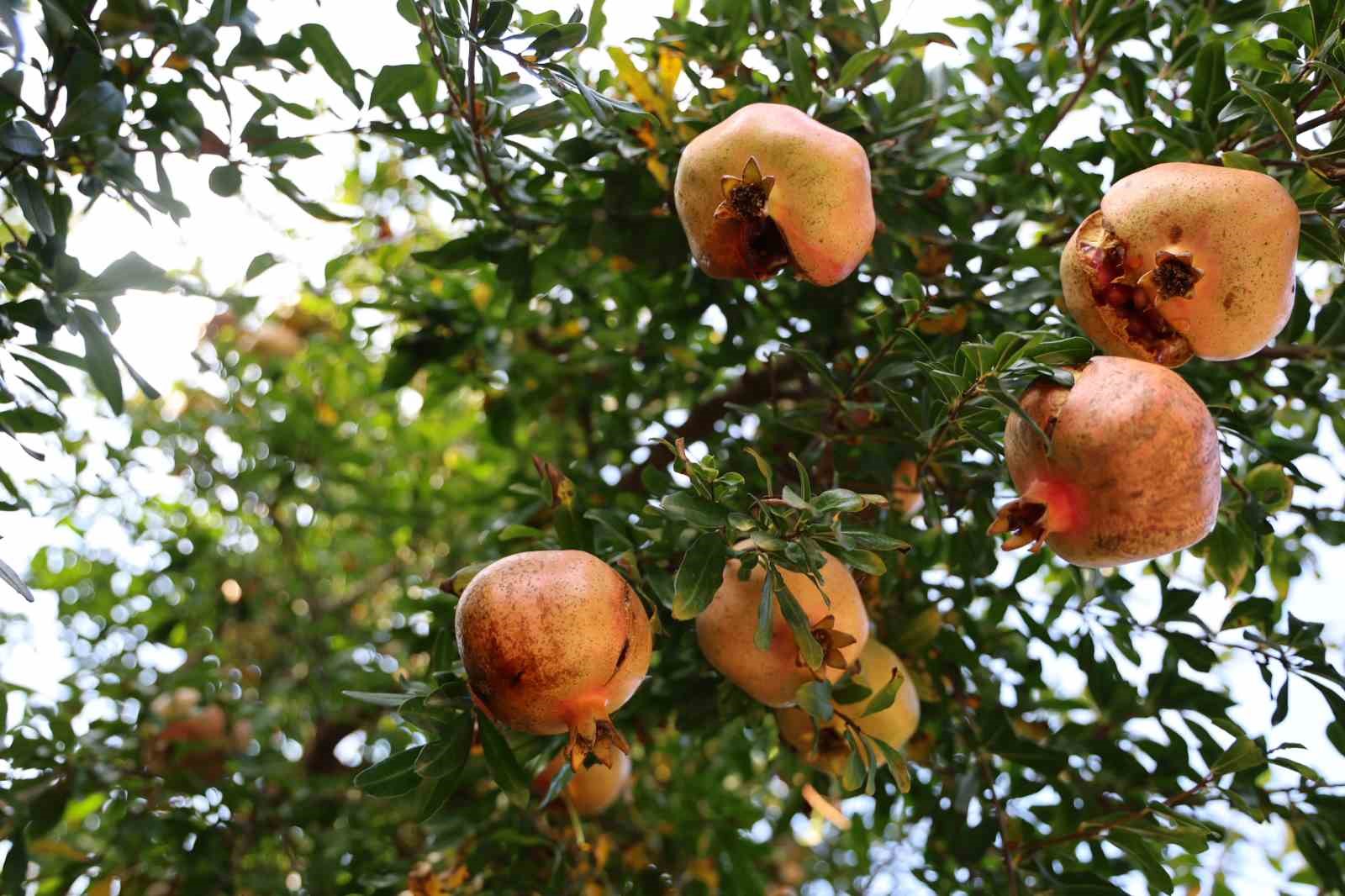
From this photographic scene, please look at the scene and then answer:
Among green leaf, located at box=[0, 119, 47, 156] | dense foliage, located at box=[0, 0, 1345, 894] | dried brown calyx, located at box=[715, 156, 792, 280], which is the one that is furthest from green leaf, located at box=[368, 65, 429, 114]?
dried brown calyx, located at box=[715, 156, 792, 280]

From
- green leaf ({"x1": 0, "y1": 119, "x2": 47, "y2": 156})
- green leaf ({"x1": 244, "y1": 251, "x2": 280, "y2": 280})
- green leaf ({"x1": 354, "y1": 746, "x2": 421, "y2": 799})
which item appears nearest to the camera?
green leaf ({"x1": 354, "y1": 746, "x2": 421, "y2": 799})

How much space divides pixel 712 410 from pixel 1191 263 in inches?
53.5

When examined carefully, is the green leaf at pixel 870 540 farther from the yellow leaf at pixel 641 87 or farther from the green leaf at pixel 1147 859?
the yellow leaf at pixel 641 87

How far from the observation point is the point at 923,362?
1395 millimetres

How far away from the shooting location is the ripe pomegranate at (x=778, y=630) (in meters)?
1.44

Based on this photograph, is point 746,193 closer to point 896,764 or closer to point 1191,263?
point 1191,263

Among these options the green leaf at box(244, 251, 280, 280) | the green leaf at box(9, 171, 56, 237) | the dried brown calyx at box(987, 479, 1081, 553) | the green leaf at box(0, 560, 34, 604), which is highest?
the green leaf at box(9, 171, 56, 237)

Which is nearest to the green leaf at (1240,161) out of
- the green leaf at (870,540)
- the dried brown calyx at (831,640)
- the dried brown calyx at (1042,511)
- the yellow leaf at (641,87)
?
the dried brown calyx at (1042,511)

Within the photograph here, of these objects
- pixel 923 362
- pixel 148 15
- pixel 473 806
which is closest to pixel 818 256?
pixel 923 362

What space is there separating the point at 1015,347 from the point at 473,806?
149 centimetres

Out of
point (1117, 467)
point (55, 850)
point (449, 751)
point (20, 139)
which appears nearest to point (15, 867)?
point (55, 850)

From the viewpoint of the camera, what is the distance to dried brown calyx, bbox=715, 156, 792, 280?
53.5 inches

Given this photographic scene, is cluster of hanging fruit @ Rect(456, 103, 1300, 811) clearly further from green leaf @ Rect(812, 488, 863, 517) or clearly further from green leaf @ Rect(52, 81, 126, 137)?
green leaf @ Rect(52, 81, 126, 137)

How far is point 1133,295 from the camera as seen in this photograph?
4.33 ft
